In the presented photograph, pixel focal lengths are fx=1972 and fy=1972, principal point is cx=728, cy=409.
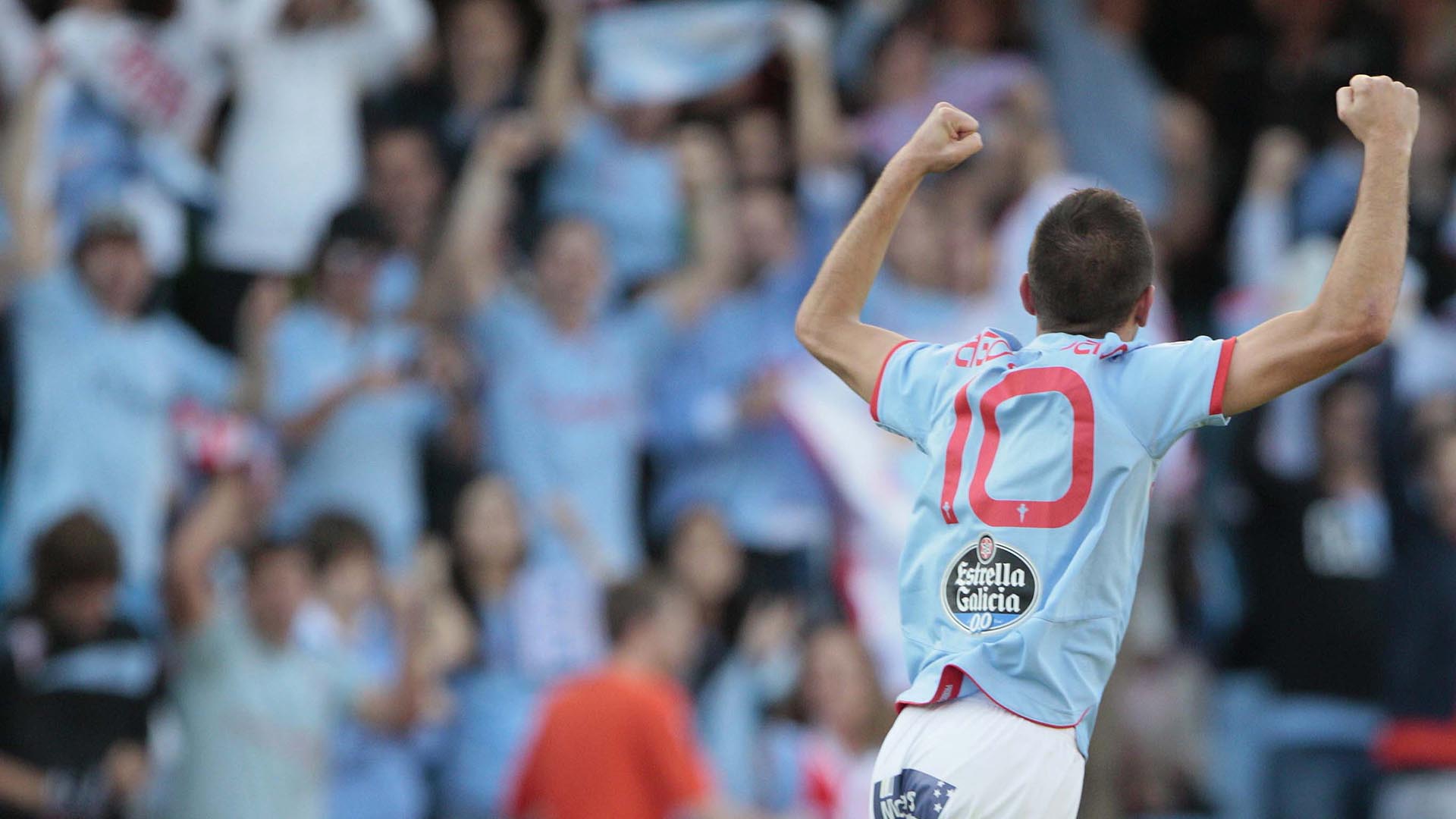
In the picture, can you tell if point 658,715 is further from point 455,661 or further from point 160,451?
point 160,451

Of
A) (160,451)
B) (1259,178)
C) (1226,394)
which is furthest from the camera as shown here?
(1259,178)

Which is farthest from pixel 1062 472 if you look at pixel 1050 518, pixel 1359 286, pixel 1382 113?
pixel 1382 113

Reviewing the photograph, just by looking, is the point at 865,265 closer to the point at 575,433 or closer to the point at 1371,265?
the point at 1371,265

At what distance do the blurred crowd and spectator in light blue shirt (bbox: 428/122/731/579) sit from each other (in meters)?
0.02

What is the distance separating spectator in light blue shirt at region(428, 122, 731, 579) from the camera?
9.73m

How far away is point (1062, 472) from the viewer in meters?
4.05

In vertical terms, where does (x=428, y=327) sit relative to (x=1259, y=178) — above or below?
below

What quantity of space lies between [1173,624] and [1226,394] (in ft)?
24.5

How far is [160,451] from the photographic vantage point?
8.67 meters

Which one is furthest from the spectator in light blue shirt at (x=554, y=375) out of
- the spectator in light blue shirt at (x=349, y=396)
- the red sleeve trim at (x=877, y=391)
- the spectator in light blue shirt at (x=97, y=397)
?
the red sleeve trim at (x=877, y=391)

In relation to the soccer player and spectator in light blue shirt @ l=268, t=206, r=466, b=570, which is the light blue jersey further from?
spectator in light blue shirt @ l=268, t=206, r=466, b=570

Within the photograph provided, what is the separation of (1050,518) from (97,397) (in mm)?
5632

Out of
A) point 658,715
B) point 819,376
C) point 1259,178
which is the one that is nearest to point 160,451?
point 658,715

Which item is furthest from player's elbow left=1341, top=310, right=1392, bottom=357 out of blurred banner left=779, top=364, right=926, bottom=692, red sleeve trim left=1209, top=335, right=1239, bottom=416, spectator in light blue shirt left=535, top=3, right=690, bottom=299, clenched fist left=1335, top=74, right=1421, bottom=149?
spectator in light blue shirt left=535, top=3, right=690, bottom=299
